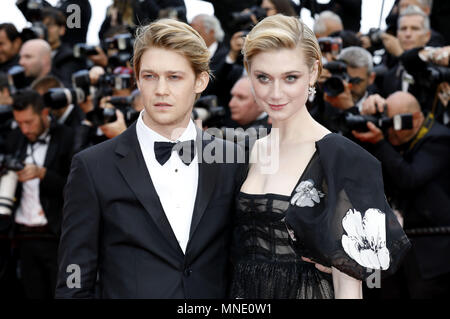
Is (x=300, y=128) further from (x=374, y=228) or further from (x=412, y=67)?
(x=412, y=67)

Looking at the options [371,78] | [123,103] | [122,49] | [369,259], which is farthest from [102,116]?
[369,259]

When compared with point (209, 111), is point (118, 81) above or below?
above

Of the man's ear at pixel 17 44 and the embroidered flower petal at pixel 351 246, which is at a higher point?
the man's ear at pixel 17 44

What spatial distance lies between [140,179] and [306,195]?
586 millimetres

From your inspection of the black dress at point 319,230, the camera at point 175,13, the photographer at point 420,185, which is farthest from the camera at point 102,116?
the black dress at point 319,230

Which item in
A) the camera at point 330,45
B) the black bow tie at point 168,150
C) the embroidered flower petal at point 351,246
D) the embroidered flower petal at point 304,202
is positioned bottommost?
the embroidered flower petal at point 351,246

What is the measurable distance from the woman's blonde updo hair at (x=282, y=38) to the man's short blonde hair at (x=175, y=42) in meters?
0.17

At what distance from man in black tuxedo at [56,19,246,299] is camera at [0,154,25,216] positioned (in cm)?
227

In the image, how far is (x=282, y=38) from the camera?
93.7 inches

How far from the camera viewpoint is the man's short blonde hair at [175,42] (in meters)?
2.43

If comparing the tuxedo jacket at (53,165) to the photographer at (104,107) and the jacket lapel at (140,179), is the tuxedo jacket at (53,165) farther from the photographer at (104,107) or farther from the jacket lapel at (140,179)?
the jacket lapel at (140,179)

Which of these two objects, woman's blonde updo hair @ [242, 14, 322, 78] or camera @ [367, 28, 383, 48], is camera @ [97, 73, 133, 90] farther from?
woman's blonde updo hair @ [242, 14, 322, 78]

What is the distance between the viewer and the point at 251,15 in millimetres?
4840
